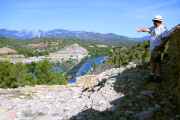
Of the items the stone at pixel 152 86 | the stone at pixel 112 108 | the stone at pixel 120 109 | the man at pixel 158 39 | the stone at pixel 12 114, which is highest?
the man at pixel 158 39

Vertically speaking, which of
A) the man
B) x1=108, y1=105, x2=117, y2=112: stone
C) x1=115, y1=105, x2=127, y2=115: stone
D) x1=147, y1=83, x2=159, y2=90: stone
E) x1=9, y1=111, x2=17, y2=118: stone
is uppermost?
the man

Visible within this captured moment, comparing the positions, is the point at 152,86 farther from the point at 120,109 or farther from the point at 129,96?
the point at 120,109

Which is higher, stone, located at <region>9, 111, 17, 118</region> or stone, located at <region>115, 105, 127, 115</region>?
stone, located at <region>115, 105, 127, 115</region>

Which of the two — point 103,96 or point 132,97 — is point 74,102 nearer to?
point 103,96

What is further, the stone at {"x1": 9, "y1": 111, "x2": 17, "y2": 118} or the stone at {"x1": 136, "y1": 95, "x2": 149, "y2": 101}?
the stone at {"x1": 9, "y1": 111, "x2": 17, "y2": 118}

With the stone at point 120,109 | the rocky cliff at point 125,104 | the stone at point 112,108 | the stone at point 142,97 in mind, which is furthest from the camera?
the stone at point 112,108

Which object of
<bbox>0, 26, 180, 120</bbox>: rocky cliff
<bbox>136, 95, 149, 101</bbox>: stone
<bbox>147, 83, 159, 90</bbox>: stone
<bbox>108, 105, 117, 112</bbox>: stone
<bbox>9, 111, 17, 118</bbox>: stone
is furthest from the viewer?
A: <bbox>9, 111, 17, 118</bbox>: stone

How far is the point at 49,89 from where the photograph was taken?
8.07 meters

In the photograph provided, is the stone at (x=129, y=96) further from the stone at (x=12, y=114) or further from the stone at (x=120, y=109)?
the stone at (x=12, y=114)

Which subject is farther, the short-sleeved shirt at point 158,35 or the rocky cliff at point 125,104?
the short-sleeved shirt at point 158,35

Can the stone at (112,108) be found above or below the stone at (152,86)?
below

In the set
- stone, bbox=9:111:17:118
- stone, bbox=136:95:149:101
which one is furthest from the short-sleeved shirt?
stone, bbox=9:111:17:118

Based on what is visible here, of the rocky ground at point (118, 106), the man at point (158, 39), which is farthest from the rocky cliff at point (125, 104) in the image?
the man at point (158, 39)

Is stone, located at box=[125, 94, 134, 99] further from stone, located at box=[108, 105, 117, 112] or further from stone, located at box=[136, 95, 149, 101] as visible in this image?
stone, located at box=[108, 105, 117, 112]
